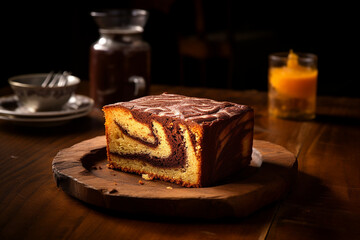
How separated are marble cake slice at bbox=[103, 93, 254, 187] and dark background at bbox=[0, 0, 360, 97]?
271 cm

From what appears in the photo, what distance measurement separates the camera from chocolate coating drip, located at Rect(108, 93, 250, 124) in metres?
1.14

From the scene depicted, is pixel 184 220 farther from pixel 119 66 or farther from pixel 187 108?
pixel 119 66

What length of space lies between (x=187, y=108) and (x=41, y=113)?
0.72 m

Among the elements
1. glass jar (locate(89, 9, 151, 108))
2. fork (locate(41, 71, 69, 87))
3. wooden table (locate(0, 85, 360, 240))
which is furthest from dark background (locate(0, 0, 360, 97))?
wooden table (locate(0, 85, 360, 240))

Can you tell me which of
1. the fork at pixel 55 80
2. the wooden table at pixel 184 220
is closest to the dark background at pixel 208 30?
the fork at pixel 55 80

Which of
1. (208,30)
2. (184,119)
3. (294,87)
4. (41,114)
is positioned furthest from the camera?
(208,30)

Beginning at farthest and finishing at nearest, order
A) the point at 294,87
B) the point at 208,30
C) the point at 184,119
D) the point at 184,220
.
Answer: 1. the point at 208,30
2. the point at 294,87
3. the point at 184,119
4. the point at 184,220

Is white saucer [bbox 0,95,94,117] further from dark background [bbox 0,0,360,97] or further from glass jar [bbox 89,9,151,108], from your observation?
dark background [bbox 0,0,360,97]

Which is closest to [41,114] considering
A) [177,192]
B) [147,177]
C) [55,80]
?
[55,80]

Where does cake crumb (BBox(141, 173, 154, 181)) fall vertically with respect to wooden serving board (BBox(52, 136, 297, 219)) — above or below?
below

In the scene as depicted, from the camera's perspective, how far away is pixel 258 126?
5.92ft

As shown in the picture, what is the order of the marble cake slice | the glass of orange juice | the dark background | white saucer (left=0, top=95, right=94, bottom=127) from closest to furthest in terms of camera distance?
the marble cake slice < white saucer (left=0, top=95, right=94, bottom=127) < the glass of orange juice < the dark background

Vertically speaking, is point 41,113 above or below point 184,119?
below

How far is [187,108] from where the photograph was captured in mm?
1205
